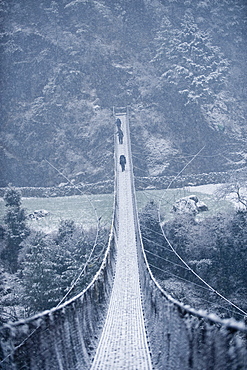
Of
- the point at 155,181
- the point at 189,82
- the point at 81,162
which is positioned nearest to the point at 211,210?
→ the point at 155,181

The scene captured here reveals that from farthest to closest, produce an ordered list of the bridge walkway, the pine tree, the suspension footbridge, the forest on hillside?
the forest on hillside → the pine tree → the bridge walkway → the suspension footbridge

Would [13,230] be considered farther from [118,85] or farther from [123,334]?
[118,85]

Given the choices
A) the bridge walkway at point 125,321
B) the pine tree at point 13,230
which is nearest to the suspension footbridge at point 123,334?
the bridge walkway at point 125,321

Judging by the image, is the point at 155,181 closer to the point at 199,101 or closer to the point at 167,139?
the point at 167,139

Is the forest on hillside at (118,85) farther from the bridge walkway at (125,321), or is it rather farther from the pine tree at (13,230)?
the bridge walkway at (125,321)

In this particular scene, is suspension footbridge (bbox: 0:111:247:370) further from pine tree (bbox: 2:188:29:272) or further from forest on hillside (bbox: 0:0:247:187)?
forest on hillside (bbox: 0:0:247:187)

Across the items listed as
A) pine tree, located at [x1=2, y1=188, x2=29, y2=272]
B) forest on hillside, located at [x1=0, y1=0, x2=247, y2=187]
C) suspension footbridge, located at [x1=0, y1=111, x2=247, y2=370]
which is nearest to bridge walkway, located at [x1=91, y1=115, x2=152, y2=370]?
suspension footbridge, located at [x1=0, y1=111, x2=247, y2=370]

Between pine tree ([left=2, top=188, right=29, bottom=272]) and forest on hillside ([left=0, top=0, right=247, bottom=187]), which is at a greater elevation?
forest on hillside ([left=0, top=0, right=247, bottom=187])
